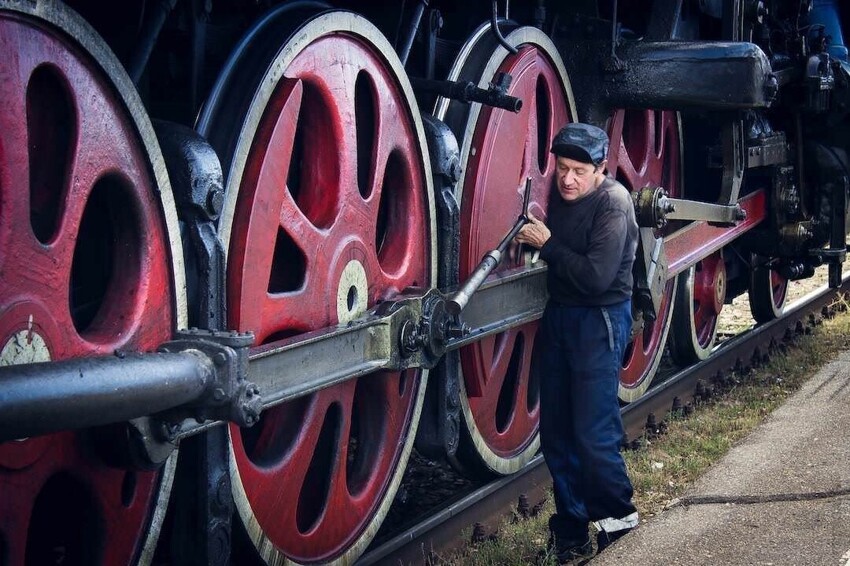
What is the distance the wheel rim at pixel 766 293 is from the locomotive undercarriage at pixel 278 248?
1.95 m

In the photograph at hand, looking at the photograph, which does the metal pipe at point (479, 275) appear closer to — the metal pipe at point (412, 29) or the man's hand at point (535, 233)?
the man's hand at point (535, 233)

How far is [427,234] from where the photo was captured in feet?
11.6

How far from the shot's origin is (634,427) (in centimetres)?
509

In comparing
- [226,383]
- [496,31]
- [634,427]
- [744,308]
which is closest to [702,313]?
[634,427]

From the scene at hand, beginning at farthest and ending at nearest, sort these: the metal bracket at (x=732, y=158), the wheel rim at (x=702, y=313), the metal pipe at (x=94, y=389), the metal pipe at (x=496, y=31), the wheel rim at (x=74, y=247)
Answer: the wheel rim at (x=702, y=313), the metal bracket at (x=732, y=158), the metal pipe at (x=496, y=31), the wheel rim at (x=74, y=247), the metal pipe at (x=94, y=389)

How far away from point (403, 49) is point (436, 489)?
1.71 m

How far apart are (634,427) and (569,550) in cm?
157

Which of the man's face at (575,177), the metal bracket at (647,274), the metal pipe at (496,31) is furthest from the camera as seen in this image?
the metal bracket at (647,274)

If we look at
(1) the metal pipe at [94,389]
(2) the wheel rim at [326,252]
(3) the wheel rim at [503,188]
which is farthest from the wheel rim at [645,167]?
(1) the metal pipe at [94,389]

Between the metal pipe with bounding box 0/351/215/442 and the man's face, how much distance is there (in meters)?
Answer: 1.79

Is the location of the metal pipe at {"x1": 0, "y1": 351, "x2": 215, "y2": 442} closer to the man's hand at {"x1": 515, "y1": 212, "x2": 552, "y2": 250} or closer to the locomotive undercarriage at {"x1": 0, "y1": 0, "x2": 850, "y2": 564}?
the locomotive undercarriage at {"x1": 0, "y1": 0, "x2": 850, "y2": 564}

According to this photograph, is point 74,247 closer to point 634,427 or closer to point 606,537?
point 606,537

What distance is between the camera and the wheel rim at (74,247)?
203 centimetres

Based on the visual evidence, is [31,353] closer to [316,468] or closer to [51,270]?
[51,270]
